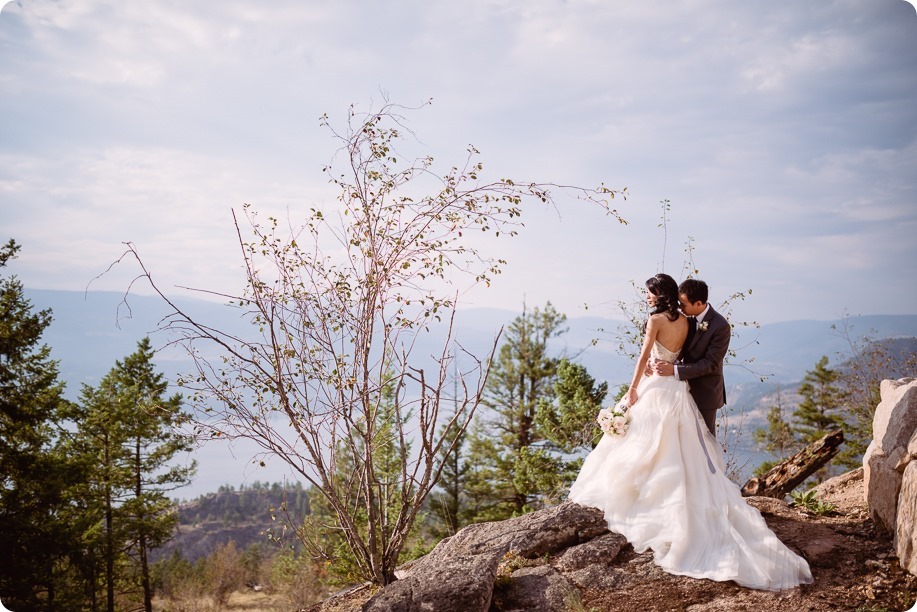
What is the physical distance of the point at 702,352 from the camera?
17.5ft

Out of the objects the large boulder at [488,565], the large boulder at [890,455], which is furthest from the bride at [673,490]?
the large boulder at [890,455]

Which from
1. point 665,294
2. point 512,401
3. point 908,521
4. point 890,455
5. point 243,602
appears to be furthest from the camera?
point 243,602

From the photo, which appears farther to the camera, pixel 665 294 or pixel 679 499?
pixel 665 294

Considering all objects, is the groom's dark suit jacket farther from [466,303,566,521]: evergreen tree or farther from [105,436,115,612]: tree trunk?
[105,436,115,612]: tree trunk

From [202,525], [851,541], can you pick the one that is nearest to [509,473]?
[851,541]

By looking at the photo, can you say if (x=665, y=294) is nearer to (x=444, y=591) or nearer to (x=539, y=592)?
(x=539, y=592)

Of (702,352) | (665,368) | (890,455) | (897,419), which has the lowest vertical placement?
(890,455)

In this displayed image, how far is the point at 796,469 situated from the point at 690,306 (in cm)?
275

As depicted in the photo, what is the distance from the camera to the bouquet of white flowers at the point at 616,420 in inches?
214

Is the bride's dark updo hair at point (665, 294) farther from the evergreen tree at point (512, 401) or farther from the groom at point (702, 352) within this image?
the evergreen tree at point (512, 401)

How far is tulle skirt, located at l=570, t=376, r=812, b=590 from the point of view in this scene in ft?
14.4

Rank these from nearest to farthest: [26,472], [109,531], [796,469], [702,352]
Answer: [702,352]
[796,469]
[26,472]
[109,531]

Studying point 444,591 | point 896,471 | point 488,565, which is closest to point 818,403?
point 896,471

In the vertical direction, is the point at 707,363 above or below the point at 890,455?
above
